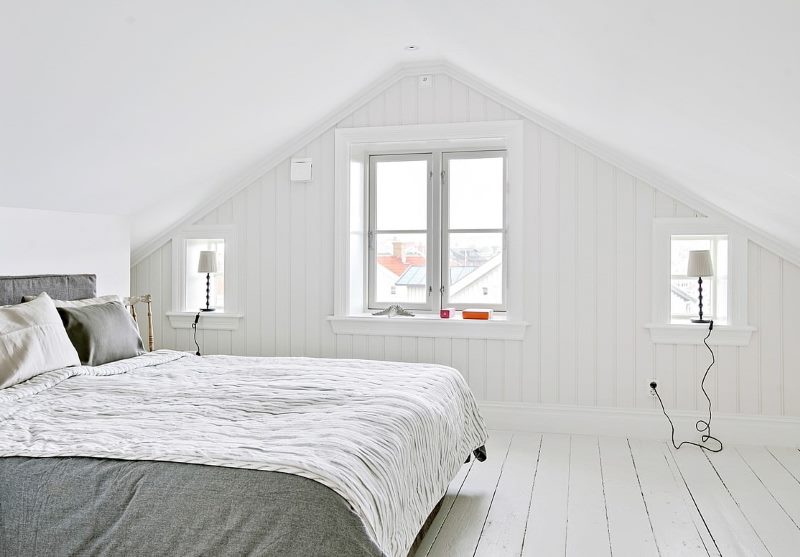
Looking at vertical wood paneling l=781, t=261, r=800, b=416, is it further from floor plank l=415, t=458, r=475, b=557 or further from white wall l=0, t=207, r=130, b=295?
white wall l=0, t=207, r=130, b=295

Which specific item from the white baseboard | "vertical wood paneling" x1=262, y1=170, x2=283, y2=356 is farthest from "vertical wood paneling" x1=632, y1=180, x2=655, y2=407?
"vertical wood paneling" x1=262, y1=170, x2=283, y2=356

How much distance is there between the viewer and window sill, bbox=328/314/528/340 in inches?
192

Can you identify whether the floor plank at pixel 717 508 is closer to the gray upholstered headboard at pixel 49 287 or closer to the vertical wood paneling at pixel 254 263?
the vertical wood paneling at pixel 254 263

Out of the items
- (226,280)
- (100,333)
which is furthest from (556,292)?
(100,333)

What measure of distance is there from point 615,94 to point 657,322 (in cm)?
193

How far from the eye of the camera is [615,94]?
126 inches

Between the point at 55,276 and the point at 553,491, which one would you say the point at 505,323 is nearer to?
the point at 553,491

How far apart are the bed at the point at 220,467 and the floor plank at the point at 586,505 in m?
0.59

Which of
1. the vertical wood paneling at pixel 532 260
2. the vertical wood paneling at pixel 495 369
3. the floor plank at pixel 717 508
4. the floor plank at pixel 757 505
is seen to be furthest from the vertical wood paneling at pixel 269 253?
the floor plank at pixel 757 505

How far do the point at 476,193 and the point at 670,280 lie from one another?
1.45 m

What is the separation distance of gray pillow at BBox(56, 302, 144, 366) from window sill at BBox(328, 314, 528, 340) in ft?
4.90

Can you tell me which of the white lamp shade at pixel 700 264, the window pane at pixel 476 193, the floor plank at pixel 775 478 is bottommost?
the floor plank at pixel 775 478

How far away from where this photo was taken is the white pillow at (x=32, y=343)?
10.4 feet

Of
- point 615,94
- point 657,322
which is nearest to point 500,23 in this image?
point 615,94
